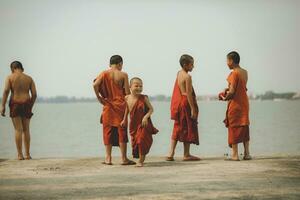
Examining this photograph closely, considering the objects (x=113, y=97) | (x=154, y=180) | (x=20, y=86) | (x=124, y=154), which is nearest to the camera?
(x=154, y=180)

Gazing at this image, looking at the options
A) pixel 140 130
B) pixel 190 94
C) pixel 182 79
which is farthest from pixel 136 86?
pixel 190 94

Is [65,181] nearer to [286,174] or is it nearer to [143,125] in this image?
[143,125]

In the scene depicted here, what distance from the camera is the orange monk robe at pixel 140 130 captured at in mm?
10609

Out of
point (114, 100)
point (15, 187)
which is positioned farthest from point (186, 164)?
point (15, 187)

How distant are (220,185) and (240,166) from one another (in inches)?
77.9

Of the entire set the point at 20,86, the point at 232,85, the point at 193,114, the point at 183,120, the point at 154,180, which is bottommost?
the point at 154,180

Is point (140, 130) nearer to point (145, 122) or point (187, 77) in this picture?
point (145, 122)

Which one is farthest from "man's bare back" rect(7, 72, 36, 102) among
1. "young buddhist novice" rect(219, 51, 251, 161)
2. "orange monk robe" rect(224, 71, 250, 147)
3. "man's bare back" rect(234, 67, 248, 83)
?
"man's bare back" rect(234, 67, 248, 83)

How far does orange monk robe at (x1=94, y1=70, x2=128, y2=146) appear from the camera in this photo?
11055 millimetres

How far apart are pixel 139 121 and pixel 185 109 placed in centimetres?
117

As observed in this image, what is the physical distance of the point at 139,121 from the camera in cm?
1074

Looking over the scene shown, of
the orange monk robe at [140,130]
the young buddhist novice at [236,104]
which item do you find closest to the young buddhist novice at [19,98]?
the orange monk robe at [140,130]

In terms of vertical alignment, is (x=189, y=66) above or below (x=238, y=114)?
above

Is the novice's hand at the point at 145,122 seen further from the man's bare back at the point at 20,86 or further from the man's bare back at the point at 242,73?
the man's bare back at the point at 20,86
